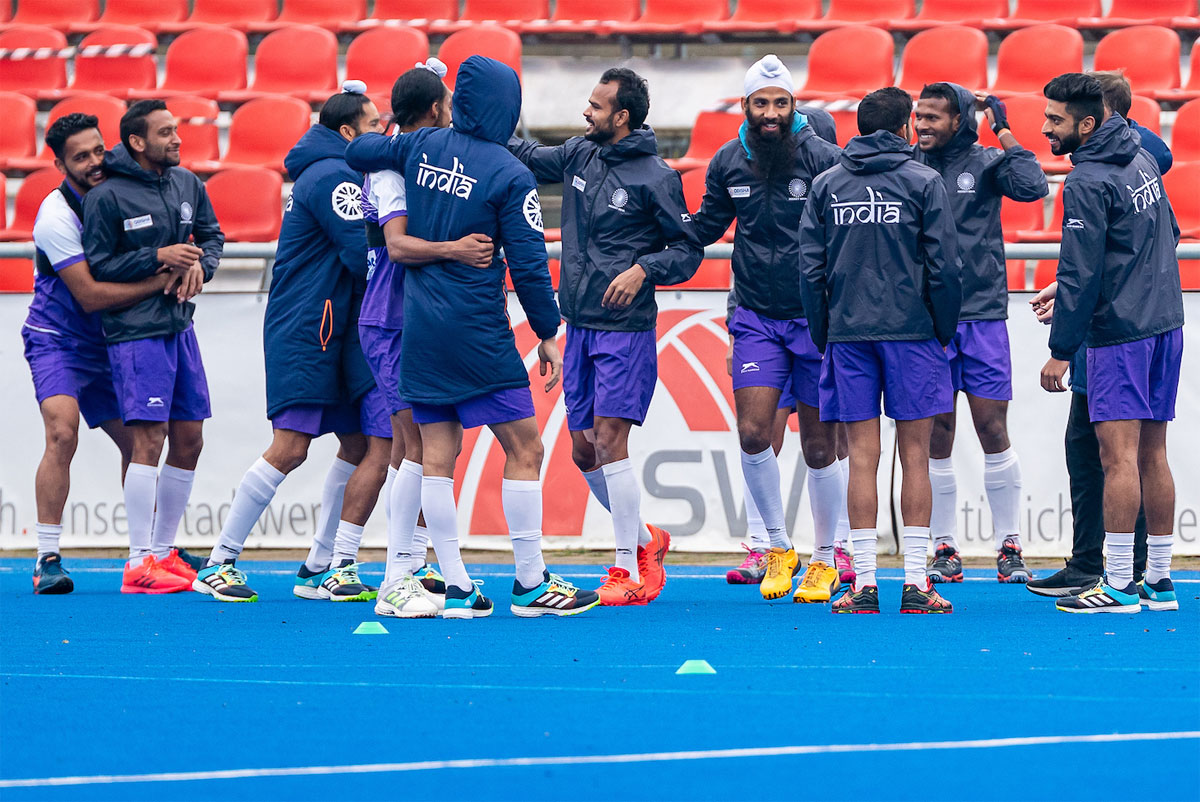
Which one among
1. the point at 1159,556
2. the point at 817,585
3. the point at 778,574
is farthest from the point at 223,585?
the point at 1159,556

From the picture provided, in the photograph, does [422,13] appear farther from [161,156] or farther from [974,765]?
Result: [974,765]

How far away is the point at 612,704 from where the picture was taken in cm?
388

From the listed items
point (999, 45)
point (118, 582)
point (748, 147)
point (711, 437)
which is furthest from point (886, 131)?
point (999, 45)

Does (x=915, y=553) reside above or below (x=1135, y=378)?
below

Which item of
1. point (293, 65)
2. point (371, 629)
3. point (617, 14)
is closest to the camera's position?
point (371, 629)

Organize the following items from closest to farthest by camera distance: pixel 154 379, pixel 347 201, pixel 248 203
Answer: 1. pixel 347 201
2. pixel 154 379
3. pixel 248 203

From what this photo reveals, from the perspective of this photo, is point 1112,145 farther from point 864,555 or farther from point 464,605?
point 464,605

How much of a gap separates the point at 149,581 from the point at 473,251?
2.61 metres

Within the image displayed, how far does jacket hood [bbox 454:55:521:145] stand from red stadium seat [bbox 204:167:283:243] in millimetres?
5241

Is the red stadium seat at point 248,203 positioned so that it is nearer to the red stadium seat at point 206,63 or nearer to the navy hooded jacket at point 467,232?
the red stadium seat at point 206,63

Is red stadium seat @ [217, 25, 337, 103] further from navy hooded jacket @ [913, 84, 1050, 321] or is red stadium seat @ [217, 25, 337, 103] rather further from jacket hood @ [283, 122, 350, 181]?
navy hooded jacket @ [913, 84, 1050, 321]

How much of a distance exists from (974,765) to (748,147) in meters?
3.71

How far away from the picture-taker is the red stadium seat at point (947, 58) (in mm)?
11633

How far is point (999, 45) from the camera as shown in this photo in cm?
1243
